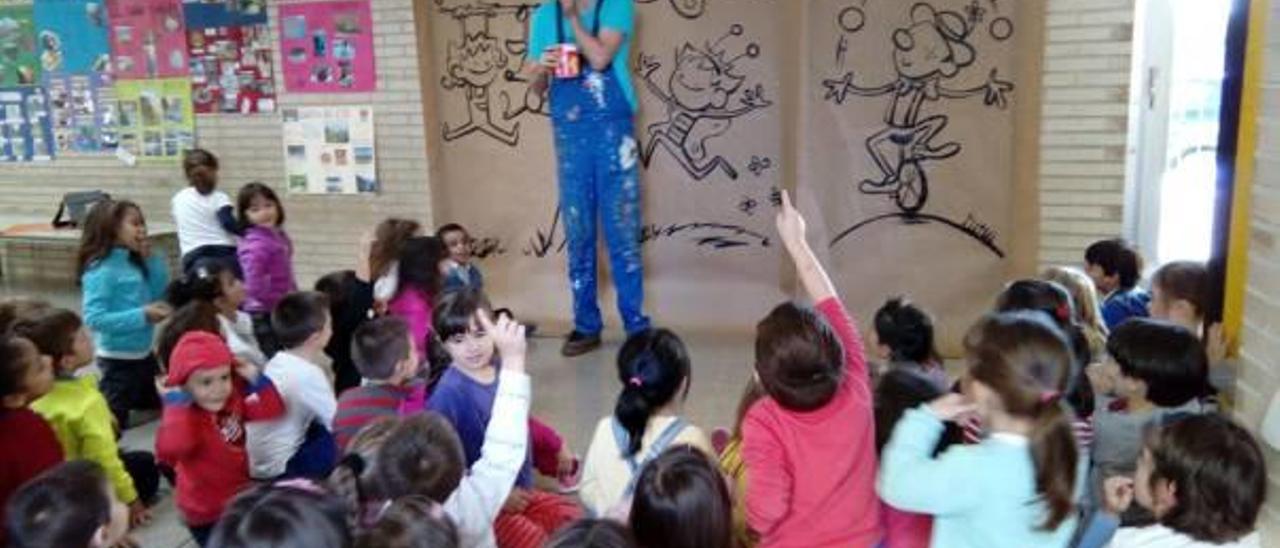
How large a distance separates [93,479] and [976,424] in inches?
72.7

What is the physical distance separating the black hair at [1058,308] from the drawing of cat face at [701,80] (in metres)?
2.66

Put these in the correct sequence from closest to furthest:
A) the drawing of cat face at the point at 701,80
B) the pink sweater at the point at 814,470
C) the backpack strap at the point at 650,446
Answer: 1. the pink sweater at the point at 814,470
2. the backpack strap at the point at 650,446
3. the drawing of cat face at the point at 701,80

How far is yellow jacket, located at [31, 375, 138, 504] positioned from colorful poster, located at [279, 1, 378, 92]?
10.9 feet

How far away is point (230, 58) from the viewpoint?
6.57 meters

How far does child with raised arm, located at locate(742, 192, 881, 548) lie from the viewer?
2.09 metres

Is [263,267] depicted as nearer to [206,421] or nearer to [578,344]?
[578,344]

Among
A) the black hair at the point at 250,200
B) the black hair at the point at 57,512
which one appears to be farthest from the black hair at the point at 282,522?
the black hair at the point at 250,200

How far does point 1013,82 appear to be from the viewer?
16.5 ft

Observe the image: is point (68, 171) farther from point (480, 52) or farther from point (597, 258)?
point (597, 258)

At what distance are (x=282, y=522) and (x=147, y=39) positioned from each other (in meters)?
6.00

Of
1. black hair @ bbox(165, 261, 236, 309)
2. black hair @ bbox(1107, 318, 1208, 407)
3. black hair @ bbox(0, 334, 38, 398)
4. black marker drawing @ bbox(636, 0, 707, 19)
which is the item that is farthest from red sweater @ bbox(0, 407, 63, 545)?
black marker drawing @ bbox(636, 0, 707, 19)

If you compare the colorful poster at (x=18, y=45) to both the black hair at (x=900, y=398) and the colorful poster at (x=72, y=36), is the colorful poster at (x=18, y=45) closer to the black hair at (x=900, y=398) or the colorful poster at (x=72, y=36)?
the colorful poster at (x=72, y=36)

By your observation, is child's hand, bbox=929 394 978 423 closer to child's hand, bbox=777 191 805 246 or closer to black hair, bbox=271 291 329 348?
child's hand, bbox=777 191 805 246

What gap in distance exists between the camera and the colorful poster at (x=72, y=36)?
23.1 ft
